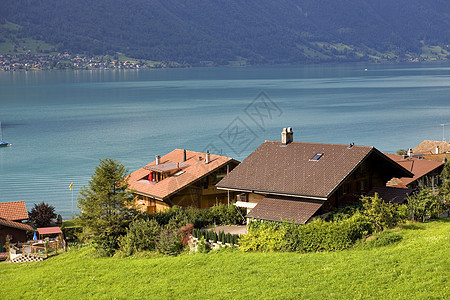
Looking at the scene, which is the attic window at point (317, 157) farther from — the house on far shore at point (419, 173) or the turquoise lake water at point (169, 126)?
the turquoise lake water at point (169, 126)

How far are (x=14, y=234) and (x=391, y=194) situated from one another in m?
23.6

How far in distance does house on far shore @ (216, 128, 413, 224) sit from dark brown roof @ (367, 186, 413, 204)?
18.9 inches

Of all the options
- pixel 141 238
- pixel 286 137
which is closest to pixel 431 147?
pixel 286 137

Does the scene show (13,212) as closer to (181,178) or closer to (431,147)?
(181,178)

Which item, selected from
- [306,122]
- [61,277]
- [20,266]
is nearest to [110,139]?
[306,122]

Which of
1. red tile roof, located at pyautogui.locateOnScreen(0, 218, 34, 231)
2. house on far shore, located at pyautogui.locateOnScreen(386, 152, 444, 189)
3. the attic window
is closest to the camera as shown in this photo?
the attic window

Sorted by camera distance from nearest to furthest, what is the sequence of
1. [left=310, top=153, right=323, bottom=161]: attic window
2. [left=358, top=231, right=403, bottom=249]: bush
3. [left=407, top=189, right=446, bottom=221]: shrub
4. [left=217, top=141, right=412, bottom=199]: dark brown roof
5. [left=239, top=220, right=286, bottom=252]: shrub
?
[left=358, top=231, right=403, bottom=249]: bush, [left=239, top=220, right=286, bottom=252]: shrub, [left=407, top=189, right=446, bottom=221]: shrub, [left=217, top=141, right=412, bottom=199]: dark brown roof, [left=310, top=153, right=323, bottom=161]: attic window

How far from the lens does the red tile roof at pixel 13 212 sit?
130 feet

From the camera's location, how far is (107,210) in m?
29.9

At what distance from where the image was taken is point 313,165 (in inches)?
1179

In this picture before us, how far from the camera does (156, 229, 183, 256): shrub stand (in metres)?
26.7

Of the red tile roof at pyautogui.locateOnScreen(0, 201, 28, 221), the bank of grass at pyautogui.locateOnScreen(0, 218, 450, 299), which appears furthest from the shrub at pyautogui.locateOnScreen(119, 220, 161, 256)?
the red tile roof at pyautogui.locateOnScreen(0, 201, 28, 221)

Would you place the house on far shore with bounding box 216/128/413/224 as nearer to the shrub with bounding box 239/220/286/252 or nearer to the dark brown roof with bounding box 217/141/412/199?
the dark brown roof with bounding box 217/141/412/199

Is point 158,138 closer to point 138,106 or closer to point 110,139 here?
point 110,139
